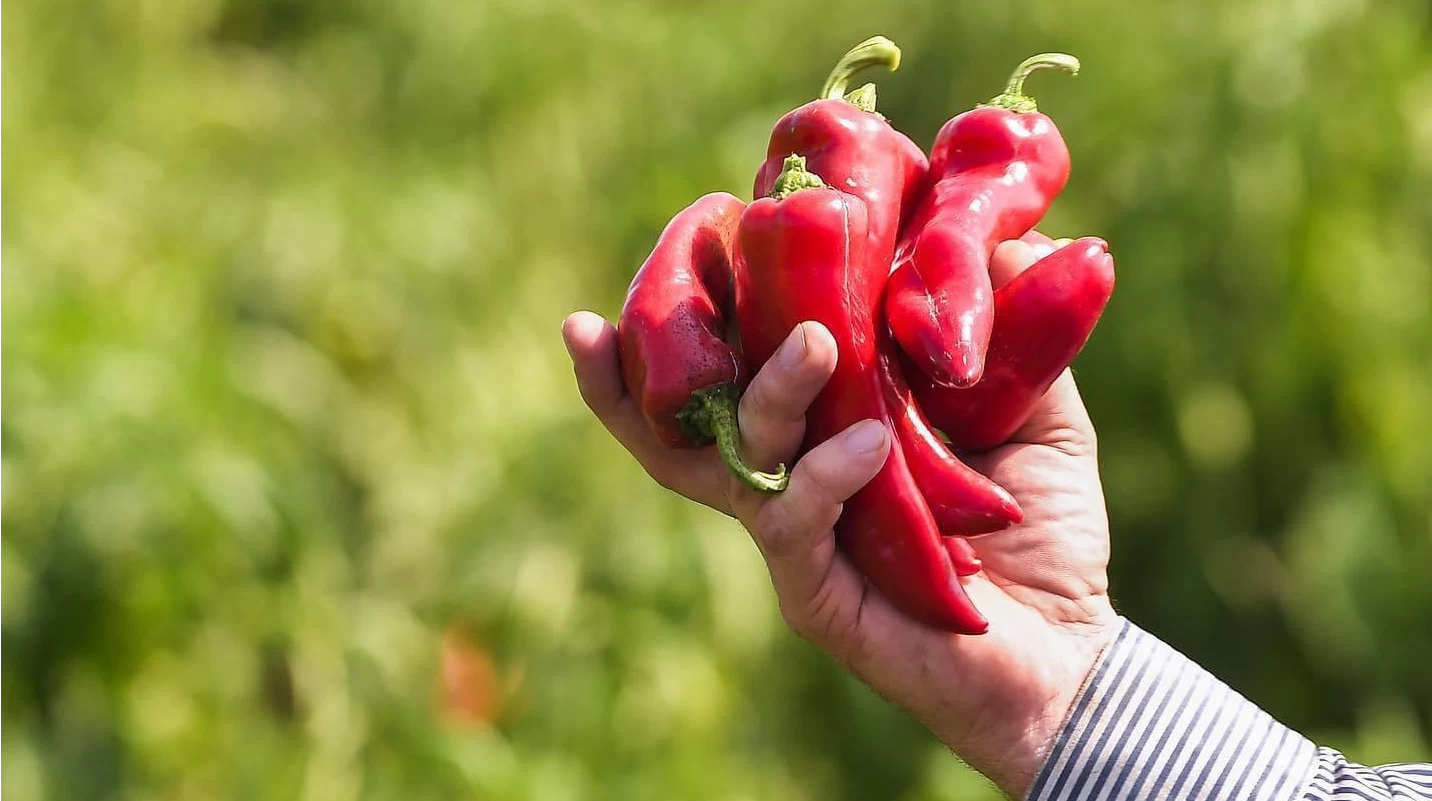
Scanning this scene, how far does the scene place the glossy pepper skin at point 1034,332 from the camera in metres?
1.53

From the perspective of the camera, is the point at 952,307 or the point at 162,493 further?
the point at 162,493

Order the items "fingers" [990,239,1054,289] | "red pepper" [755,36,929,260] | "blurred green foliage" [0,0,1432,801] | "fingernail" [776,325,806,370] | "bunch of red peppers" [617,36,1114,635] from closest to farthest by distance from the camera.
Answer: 1. "fingernail" [776,325,806,370]
2. "bunch of red peppers" [617,36,1114,635]
3. "red pepper" [755,36,929,260]
4. "fingers" [990,239,1054,289]
5. "blurred green foliage" [0,0,1432,801]

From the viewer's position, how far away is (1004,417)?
63.2 inches

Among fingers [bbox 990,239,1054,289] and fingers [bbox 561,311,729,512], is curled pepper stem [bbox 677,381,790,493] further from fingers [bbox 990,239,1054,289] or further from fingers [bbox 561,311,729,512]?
fingers [bbox 990,239,1054,289]

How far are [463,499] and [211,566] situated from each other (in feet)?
1.91

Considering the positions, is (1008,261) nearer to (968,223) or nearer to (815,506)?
(968,223)

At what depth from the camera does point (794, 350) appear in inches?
52.2

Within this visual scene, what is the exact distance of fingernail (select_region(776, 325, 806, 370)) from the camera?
1.32 metres

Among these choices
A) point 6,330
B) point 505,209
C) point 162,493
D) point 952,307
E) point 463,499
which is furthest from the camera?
point 505,209

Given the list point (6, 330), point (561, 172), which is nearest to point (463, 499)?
point (6, 330)

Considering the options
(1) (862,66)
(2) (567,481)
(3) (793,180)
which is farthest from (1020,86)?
(2) (567,481)

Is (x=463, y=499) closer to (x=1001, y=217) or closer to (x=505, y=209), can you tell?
(x=505, y=209)

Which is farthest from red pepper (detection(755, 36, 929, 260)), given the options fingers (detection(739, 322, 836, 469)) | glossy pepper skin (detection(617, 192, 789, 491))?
fingers (detection(739, 322, 836, 469))

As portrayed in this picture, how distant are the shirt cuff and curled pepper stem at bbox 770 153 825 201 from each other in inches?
23.7
